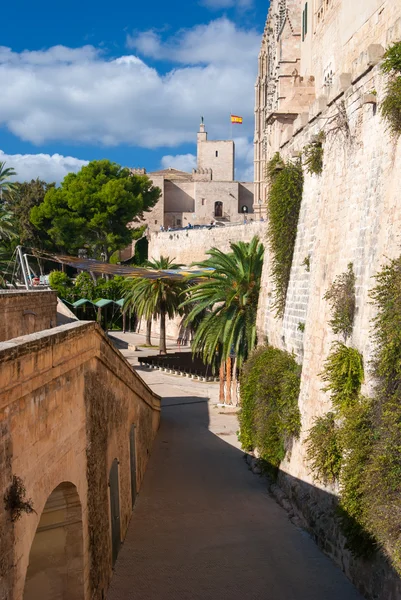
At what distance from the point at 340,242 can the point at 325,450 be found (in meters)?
3.13

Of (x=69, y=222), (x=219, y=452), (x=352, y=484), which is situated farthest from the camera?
(x=69, y=222)

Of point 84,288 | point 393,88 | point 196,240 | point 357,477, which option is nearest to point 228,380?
point 357,477

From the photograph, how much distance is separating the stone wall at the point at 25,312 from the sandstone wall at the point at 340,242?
4.82 metres

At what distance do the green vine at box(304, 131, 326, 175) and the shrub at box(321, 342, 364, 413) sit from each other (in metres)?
4.17

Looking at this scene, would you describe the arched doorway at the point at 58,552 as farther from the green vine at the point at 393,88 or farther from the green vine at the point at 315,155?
the green vine at the point at 315,155

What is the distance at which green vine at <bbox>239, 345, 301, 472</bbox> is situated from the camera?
11516 mm

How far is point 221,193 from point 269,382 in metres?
49.6

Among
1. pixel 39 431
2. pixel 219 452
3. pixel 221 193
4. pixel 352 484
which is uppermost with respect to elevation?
pixel 221 193

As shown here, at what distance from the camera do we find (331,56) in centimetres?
1598

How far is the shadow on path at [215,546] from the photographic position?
8203mm

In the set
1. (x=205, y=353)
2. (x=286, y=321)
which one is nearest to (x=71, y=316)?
(x=205, y=353)

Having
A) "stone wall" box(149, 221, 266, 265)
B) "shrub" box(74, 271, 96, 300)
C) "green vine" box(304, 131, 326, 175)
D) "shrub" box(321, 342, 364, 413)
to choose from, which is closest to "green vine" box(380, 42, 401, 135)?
"shrub" box(321, 342, 364, 413)

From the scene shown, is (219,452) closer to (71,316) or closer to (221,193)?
(71,316)

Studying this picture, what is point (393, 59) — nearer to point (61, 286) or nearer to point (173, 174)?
point (61, 286)
